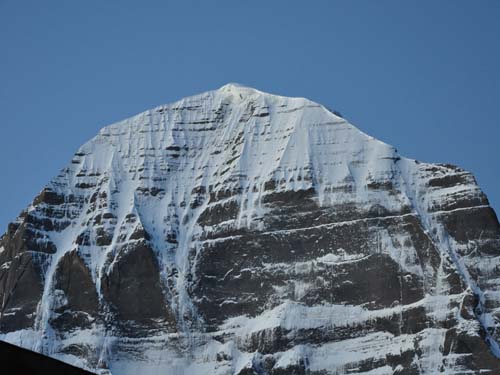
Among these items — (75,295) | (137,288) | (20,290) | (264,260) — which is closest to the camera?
(75,295)

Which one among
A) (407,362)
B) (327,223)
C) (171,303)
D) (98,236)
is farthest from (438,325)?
(98,236)

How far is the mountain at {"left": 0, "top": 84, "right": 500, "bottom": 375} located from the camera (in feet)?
539

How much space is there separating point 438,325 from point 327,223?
68.9ft

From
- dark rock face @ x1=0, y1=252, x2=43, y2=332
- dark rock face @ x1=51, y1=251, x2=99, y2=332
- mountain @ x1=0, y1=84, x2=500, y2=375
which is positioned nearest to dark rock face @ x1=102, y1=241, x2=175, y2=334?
mountain @ x1=0, y1=84, x2=500, y2=375

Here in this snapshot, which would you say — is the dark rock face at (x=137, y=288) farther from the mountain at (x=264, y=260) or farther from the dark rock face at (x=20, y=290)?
the dark rock face at (x=20, y=290)

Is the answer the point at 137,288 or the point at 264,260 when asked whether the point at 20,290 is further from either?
the point at 264,260

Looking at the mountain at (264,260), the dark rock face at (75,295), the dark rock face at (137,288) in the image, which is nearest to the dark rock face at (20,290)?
the mountain at (264,260)

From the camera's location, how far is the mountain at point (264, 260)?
164425mm

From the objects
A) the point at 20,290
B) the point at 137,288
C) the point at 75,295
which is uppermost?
the point at 20,290

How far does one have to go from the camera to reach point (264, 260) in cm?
17550

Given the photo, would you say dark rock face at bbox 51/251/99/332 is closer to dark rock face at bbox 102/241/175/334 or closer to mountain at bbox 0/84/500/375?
mountain at bbox 0/84/500/375

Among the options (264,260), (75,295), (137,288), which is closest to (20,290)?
(75,295)

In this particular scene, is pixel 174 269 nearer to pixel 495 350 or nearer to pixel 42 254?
pixel 42 254

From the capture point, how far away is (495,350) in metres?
159
